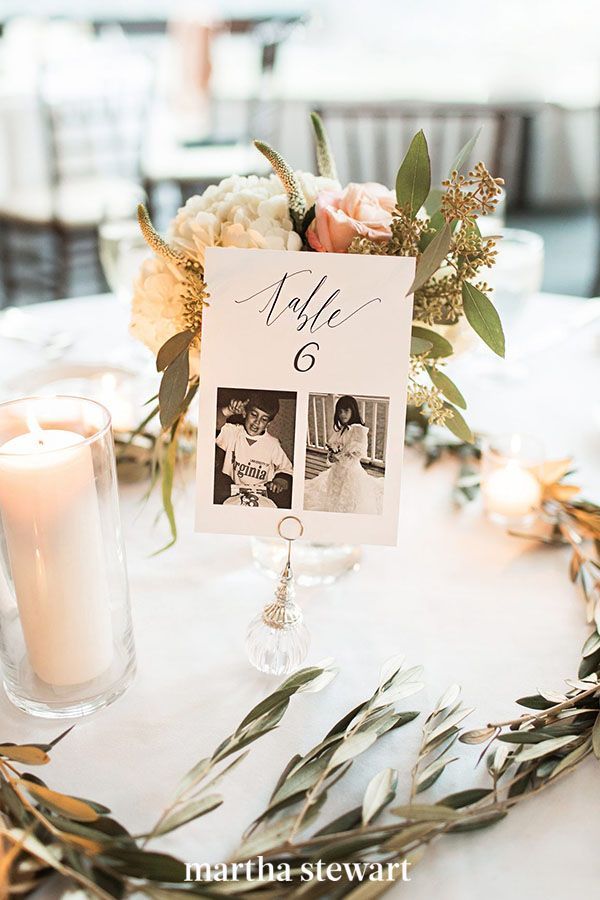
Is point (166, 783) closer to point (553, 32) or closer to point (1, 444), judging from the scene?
point (1, 444)

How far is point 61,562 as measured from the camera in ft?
2.12

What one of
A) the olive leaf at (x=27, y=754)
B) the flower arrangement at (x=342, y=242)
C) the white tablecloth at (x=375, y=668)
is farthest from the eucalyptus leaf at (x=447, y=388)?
the olive leaf at (x=27, y=754)

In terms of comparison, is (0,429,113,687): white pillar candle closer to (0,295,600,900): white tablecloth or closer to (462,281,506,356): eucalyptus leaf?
(0,295,600,900): white tablecloth

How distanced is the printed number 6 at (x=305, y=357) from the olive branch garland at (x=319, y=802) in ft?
0.82

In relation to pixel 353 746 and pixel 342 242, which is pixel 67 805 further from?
pixel 342 242

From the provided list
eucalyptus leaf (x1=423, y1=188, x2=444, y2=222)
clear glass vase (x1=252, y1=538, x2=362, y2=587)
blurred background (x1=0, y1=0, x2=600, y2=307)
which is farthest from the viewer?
blurred background (x1=0, y1=0, x2=600, y2=307)

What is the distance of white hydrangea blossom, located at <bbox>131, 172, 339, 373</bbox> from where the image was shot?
722 millimetres

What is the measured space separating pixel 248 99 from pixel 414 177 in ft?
14.0

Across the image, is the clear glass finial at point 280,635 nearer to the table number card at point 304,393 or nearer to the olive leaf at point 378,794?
the table number card at point 304,393

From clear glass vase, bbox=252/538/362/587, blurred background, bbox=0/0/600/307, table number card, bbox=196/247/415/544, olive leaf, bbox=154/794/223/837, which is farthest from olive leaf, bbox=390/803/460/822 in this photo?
blurred background, bbox=0/0/600/307

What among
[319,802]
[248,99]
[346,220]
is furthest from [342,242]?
[248,99]

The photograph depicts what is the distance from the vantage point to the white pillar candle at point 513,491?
38.4 inches

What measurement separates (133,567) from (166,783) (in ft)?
1.00

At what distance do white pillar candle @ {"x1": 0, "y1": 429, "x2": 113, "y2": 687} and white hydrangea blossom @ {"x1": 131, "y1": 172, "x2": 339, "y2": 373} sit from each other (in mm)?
156
